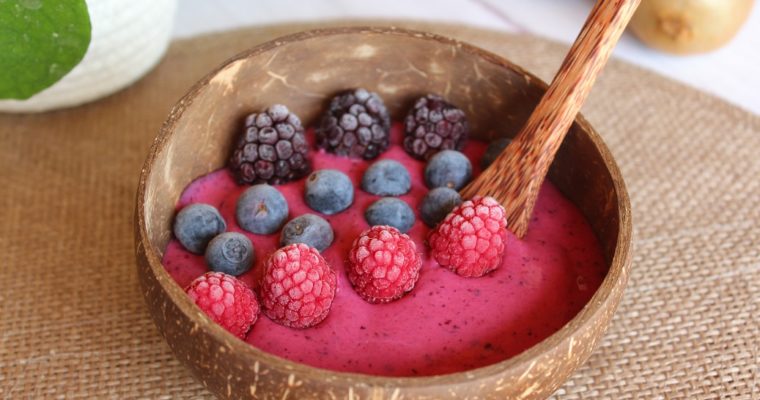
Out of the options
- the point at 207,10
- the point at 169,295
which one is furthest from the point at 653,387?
the point at 207,10

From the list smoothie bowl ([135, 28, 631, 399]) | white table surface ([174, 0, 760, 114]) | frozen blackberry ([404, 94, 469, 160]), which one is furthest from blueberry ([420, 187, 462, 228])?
white table surface ([174, 0, 760, 114])

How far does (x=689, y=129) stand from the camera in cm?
151

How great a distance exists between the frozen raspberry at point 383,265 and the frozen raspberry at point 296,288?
43 millimetres

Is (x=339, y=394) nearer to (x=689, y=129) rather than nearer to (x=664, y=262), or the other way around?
(x=664, y=262)

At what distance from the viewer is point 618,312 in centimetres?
122

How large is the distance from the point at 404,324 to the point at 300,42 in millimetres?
445

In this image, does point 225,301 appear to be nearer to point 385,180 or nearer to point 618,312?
point 385,180

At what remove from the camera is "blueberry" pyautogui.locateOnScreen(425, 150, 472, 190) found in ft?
3.81

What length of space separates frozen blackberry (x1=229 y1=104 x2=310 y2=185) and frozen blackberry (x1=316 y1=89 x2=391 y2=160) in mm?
55

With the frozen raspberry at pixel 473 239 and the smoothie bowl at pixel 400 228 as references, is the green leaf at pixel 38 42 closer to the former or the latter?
the smoothie bowl at pixel 400 228

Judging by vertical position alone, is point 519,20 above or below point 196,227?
above

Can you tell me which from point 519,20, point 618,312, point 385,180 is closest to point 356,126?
point 385,180

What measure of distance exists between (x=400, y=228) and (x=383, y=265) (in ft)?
0.40

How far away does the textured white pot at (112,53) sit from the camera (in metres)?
1.36
